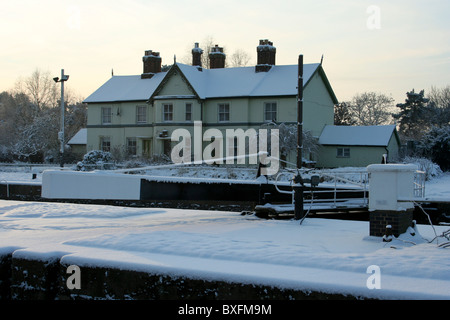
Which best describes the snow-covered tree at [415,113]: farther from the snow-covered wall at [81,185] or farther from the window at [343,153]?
the snow-covered wall at [81,185]

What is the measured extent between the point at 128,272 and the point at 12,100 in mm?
83653

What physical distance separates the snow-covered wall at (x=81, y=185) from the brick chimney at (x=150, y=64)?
3611 centimetres

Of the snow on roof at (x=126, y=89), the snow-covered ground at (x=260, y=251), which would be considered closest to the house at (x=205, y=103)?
the snow on roof at (x=126, y=89)

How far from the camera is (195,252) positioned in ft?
24.1

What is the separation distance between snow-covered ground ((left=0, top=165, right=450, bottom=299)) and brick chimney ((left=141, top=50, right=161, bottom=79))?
36509 mm

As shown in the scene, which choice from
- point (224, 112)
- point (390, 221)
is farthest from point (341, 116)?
point (390, 221)

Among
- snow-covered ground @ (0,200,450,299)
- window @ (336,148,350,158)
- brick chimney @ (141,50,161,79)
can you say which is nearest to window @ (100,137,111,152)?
brick chimney @ (141,50,161,79)

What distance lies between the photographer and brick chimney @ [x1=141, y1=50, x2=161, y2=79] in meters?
46.4

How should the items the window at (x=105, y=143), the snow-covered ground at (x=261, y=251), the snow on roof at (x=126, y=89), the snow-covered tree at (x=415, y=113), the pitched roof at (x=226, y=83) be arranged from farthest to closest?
the snow-covered tree at (x=415, y=113) < the window at (x=105, y=143) < the snow on roof at (x=126, y=89) < the pitched roof at (x=226, y=83) < the snow-covered ground at (x=261, y=251)

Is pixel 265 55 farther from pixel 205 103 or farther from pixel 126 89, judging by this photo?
pixel 126 89

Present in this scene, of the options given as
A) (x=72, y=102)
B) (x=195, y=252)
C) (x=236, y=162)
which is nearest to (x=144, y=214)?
(x=195, y=252)

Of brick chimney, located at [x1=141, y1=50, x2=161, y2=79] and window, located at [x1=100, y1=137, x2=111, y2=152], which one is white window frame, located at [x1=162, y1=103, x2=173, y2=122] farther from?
window, located at [x1=100, y1=137, x2=111, y2=152]

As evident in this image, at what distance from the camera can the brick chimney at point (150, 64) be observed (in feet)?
152

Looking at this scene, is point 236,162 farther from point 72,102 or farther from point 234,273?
point 72,102
